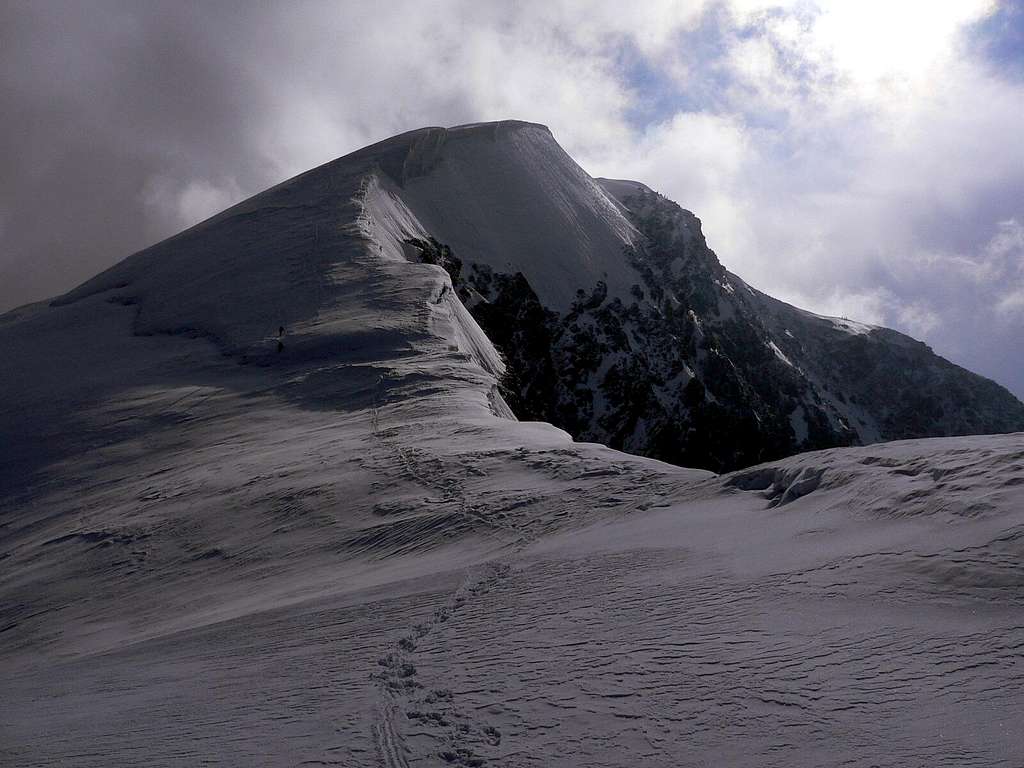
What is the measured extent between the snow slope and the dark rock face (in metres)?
25.7

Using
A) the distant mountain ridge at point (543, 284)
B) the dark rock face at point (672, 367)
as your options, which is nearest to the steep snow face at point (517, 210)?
the distant mountain ridge at point (543, 284)

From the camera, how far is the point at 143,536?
43.6ft

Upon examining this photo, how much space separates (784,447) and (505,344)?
2274cm

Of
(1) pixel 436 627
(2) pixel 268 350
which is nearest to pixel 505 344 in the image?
(2) pixel 268 350

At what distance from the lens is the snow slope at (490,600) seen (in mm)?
5301

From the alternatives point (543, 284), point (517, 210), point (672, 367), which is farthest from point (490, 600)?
point (517, 210)

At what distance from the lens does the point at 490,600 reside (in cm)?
803

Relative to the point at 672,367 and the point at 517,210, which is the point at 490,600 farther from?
the point at 517,210

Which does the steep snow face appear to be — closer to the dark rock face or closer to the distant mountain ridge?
the distant mountain ridge

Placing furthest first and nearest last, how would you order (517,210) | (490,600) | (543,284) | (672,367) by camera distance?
(517,210)
(543,284)
(672,367)
(490,600)

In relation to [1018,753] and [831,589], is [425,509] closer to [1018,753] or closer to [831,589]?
[831,589]

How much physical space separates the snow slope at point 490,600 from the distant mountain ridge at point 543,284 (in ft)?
42.2

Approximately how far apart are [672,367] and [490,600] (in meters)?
49.0

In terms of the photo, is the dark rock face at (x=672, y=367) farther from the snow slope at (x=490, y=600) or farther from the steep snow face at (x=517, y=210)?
the snow slope at (x=490, y=600)
